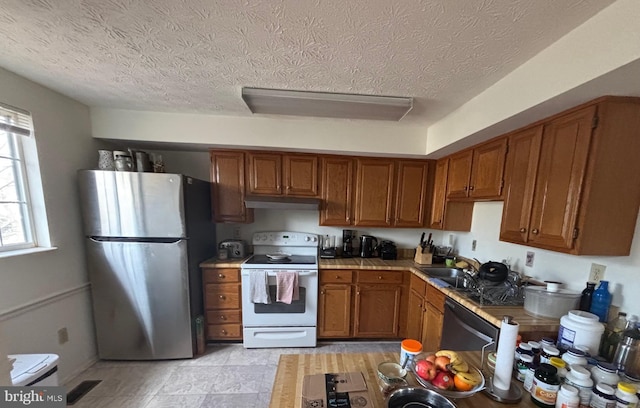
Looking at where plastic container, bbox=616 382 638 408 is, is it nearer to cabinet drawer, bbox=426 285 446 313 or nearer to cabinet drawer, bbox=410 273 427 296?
cabinet drawer, bbox=426 285 446 313

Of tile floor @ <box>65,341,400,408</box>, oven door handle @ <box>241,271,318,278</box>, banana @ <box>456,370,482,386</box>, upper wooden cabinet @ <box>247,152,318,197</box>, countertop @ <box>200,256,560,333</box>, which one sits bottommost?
tile floor @ <box>65,341,400,408</box>

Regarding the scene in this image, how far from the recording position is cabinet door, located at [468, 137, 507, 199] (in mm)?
1664

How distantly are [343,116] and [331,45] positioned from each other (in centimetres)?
87

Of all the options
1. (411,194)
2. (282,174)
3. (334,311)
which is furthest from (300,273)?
(411,194)

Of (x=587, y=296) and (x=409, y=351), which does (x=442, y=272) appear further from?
(x=409, y=351)

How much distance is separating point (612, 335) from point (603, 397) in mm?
673

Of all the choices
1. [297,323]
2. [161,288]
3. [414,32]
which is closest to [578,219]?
[414,32]

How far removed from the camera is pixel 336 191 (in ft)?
8.25

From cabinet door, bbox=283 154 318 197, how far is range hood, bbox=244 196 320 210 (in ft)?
→ 0.34

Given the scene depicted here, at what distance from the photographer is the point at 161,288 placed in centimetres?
203

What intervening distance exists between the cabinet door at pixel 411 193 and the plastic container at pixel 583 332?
5.09ft

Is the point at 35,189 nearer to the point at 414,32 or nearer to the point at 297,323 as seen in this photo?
the point at 297,323

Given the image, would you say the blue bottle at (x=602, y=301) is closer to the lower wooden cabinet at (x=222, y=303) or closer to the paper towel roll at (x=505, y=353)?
the paper towel roll at (x=505, y=353)

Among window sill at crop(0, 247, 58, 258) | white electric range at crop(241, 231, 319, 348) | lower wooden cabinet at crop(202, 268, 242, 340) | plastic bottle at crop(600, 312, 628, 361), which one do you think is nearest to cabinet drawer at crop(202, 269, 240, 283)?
A: lower wooden cabinet at crop(202, 268, 242, 340)
